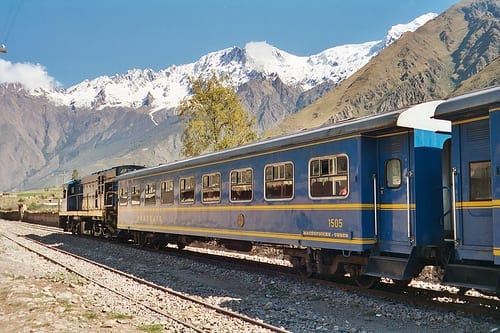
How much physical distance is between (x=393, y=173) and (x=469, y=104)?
2.60 metres

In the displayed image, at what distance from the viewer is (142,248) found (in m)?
24.6

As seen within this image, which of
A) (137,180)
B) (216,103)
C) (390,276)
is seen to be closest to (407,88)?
(216,103)

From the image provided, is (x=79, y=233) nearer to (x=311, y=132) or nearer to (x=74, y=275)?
(x=74, y=275)

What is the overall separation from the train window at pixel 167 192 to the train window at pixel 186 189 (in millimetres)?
878

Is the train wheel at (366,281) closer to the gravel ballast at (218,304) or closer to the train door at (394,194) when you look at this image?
the gravel ballast at (218,304)

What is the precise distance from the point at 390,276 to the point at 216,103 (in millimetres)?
27544

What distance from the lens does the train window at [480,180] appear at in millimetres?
9664

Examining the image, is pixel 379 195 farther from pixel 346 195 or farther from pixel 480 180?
pixel 480 180

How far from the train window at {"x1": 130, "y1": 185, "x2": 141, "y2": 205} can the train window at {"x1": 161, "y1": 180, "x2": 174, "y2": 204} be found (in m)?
3.06

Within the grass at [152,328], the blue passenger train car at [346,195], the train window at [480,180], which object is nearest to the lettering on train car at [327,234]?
the blue passenger train car at [346,195]

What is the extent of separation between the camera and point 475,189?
984 centimetres

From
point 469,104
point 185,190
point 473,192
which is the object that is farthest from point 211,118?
point 469,104

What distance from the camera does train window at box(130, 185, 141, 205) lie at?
24.7 meters

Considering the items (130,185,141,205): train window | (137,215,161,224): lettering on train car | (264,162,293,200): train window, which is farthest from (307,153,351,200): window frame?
(130,185,141,205): train window
